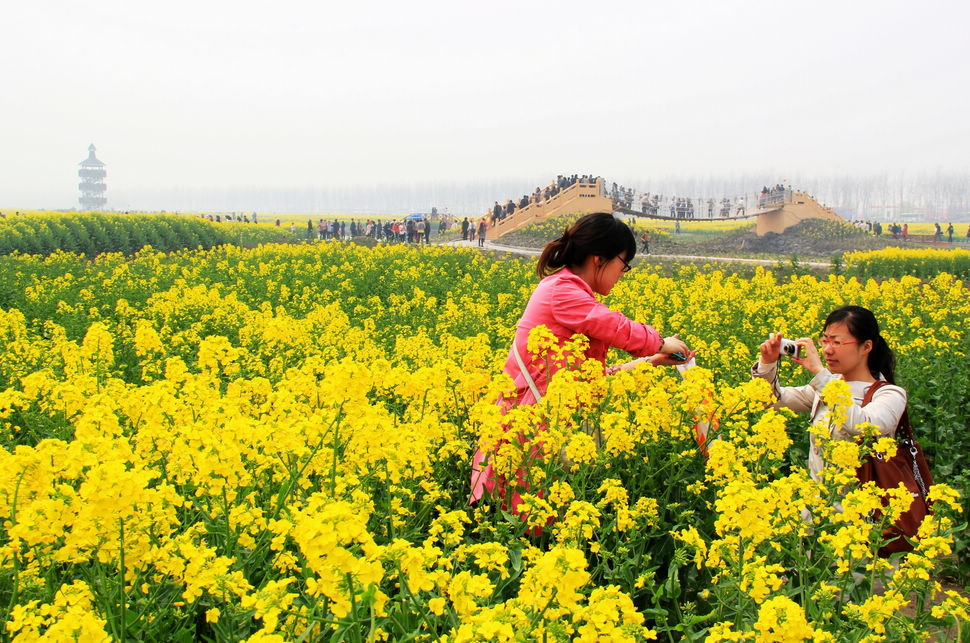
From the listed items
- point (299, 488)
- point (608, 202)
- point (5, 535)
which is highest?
point (608, 202)

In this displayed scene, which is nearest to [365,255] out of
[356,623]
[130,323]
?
[130,323]

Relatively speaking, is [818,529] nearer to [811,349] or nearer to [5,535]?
[811,349]

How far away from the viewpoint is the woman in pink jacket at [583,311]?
3777 millimetres

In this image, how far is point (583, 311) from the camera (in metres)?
3.84

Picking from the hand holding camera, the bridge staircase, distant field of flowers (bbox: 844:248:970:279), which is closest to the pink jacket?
the hand holding camera

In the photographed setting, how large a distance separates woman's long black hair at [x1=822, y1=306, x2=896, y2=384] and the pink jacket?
1153 millimetres

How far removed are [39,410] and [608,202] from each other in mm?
32374

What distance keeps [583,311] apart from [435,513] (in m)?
1.36

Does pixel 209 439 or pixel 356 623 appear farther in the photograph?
pixel 209 439

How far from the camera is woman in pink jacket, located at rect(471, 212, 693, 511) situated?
378cm

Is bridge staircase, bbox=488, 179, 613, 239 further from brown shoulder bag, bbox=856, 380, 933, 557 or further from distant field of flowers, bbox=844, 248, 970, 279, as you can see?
brown shoulder bag, bbox=856, 380, 933, 557

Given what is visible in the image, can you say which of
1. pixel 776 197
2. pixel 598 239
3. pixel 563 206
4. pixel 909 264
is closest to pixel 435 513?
pixel 598 239

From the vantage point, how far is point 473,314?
9648 millimetres

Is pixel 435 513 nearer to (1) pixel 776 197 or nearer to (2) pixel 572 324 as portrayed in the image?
(2) pixel 572 324
